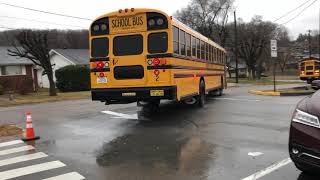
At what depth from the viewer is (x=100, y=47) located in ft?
41.4

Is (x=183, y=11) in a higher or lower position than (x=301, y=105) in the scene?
higher

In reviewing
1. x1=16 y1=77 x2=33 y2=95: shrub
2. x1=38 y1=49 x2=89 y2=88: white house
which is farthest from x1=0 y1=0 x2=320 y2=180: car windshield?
x1=38 y1=49 x2=89 y2=88: white house

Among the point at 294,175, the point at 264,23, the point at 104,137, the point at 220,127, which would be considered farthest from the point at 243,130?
the point at 264,23

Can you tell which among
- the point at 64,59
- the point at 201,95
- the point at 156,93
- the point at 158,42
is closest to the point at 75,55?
the point at 64,59

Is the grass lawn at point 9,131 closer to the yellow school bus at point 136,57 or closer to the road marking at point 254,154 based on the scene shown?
the yellow school bus at point 136,57

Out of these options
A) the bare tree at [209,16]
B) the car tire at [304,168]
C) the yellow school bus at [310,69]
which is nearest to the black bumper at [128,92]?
the car tire at [304,168]

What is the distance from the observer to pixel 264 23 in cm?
7106

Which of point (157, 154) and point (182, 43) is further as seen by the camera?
point (182, 43)

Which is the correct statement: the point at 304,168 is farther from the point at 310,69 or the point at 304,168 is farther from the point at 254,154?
the point at 310,69

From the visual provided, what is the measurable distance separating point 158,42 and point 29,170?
20.0 ft

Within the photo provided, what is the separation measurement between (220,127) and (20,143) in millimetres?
4994

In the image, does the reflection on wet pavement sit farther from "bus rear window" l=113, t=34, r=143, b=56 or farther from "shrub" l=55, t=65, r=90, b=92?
"shrub" l=55, t=65, r=90, b=92

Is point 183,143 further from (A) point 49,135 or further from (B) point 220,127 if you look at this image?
(A) point 49,135

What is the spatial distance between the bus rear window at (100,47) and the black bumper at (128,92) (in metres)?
1.09
